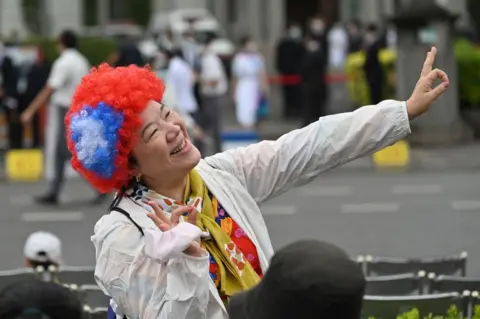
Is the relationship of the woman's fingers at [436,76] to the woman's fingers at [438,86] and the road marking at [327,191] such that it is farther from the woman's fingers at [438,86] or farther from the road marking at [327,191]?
the road marking at [327,191]

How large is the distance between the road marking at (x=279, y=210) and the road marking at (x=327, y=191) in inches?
46.2

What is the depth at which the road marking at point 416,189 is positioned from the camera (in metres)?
15.1

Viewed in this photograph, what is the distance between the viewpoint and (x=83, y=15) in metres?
51.5

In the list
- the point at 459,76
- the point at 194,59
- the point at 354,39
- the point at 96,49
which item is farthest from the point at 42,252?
the point at 354,39

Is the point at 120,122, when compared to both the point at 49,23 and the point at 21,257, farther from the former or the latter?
the point at 49,23

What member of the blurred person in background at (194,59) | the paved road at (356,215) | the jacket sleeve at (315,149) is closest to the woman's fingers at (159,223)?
the jacket sleeve at (315,149)

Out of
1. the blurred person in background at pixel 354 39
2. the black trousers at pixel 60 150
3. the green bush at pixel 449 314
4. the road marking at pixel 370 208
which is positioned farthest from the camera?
the blurred person in background at pixel 354 39

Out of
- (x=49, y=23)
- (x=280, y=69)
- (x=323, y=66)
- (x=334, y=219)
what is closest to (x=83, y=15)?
(x=49, y=23)

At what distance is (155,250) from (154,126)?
Result: 1.73 feet

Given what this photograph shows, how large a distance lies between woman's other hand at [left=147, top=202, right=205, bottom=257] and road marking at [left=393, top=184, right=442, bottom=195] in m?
11.7

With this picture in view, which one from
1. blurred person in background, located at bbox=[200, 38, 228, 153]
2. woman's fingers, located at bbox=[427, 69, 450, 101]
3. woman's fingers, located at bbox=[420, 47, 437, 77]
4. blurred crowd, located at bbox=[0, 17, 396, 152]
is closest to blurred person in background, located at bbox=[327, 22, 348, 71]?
blurred crowd, located at bbox=[0, 17, 396, 152]

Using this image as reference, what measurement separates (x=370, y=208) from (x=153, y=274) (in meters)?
10.7

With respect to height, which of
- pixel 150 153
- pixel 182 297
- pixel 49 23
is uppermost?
pixel 150 153

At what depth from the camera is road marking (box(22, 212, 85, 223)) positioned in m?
13.6
